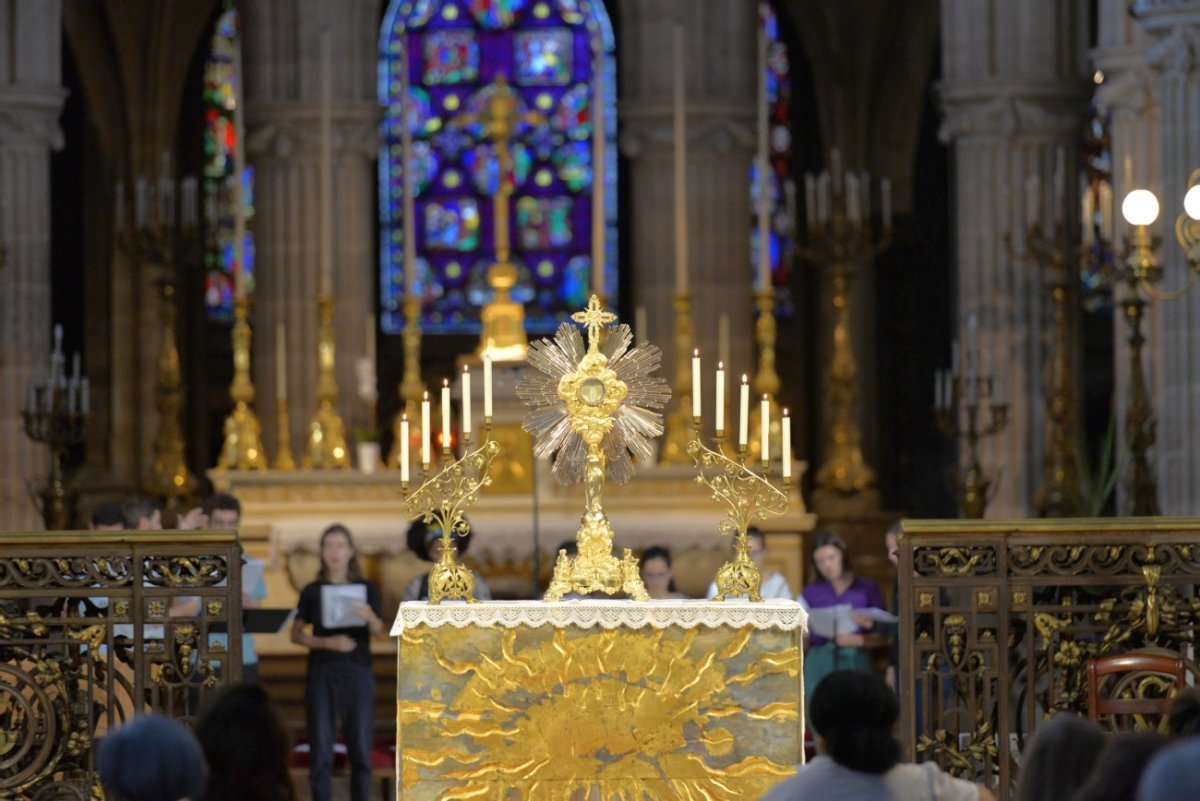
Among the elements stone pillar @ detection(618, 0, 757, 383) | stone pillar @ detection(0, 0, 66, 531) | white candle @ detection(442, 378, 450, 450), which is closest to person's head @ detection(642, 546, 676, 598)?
white candle @ detection(442, 378, 450, 450)

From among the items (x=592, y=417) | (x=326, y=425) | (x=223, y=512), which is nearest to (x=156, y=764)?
(x=592, y=417)

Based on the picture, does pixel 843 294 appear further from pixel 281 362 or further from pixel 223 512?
pixel 223 512

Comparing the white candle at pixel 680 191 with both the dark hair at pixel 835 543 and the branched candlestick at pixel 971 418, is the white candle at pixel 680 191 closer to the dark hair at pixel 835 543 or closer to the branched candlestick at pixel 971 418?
the branched candlestick at pixel 971 418

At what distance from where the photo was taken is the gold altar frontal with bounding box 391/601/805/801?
344 inches

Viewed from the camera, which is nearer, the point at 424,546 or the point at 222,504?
the point at 424,546

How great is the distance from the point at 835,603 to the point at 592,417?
2.23 meters

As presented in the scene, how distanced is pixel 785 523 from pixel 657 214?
18.7ft

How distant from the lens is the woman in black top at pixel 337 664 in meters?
10.1

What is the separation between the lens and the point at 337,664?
33.5ft

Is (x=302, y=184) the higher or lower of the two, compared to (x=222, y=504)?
higher

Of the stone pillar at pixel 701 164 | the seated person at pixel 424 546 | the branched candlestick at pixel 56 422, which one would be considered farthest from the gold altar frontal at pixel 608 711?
the stone pillar at pixel 701 164

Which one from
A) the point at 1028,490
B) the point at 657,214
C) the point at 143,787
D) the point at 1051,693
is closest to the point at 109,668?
the point at 1051,693

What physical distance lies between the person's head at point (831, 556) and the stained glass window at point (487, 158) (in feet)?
45.9

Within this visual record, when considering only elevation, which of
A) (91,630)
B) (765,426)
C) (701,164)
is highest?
(701,164)
